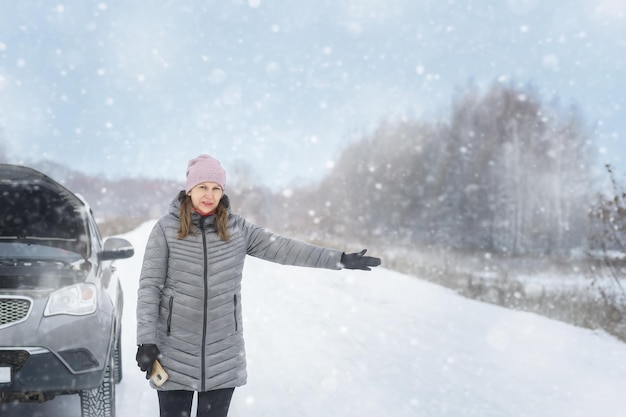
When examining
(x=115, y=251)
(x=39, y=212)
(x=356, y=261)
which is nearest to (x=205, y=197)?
(x=356, y=261)

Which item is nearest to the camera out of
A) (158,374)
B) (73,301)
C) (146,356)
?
(146,356)

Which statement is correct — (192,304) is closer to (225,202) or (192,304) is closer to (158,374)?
(158,374)

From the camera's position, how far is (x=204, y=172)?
3014 millimetres

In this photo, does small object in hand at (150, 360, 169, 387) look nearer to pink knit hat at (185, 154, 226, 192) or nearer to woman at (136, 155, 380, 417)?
woman at (136, 155, 380, 417)

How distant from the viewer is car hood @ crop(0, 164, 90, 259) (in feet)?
16.3

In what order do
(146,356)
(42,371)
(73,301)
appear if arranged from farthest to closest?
(73,301)
(42,371)
(146,356)

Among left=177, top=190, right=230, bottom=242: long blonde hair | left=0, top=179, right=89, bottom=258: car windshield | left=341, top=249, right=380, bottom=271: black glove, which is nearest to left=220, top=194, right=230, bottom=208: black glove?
left=177, top=190, right=230, bottom=242: long blonde hair

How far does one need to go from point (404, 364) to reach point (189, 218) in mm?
4537

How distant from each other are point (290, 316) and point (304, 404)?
14.9 ft

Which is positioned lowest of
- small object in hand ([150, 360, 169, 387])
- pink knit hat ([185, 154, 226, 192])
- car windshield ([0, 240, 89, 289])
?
small object in hand ([150, 360, 169, 387])

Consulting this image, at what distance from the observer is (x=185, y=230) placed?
2.87 metres

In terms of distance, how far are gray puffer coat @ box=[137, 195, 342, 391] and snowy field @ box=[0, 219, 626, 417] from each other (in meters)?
2.10

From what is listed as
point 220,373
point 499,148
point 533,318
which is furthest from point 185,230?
point 499,148

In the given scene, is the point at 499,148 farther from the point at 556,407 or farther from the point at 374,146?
the point at 556,407
